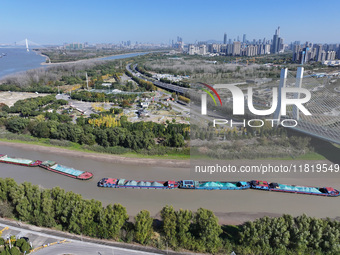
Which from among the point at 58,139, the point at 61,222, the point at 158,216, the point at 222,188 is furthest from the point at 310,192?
the point at 58,139

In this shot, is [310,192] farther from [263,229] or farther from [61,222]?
[61,222]

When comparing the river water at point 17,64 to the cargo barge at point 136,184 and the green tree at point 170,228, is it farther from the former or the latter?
the green tree at point 170,228

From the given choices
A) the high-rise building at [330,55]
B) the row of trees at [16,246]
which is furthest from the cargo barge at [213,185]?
the high-rise building at [330,55]

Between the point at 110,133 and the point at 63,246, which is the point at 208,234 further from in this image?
the point at 110,133

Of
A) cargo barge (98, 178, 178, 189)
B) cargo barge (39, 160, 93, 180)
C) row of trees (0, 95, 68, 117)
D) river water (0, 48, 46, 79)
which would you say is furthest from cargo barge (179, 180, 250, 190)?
river water (0, 48, 46, 79)

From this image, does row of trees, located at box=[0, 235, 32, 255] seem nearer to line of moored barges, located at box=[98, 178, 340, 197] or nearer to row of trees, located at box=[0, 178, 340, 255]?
row of trees, located at box=[0, 178, 340, 255]

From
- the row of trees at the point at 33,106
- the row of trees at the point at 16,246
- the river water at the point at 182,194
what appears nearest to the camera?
the row of trees at the point at 16,246
